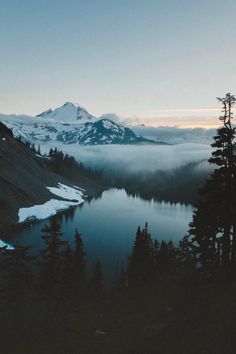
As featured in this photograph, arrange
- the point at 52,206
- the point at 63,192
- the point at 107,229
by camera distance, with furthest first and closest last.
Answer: the point at 63,192 → the point at 52,206 → the point at 107,229

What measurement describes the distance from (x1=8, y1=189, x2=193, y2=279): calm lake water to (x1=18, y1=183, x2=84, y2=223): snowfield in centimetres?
387

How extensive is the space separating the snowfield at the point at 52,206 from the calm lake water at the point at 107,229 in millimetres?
3872

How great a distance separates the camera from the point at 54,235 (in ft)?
130

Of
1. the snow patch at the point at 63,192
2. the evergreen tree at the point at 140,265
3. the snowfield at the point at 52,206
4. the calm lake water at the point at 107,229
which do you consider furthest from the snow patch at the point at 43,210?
the evergreen tree at the point at 140,265

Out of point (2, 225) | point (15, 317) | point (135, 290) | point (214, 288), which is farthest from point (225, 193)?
point (2, 225)

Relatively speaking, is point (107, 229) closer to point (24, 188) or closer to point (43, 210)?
point (43, 210)

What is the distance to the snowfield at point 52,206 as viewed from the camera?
127 m

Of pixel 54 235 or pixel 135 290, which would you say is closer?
pixel 54 235

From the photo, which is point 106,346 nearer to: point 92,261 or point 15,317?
point 15,317

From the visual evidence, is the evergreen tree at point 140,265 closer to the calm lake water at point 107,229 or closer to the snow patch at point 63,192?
the calm lake water at point 107,229

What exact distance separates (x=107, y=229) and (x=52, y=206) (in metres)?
38.3

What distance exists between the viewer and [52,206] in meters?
154

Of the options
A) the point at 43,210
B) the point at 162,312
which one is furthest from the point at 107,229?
the point at 162,312

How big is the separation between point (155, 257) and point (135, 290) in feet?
75.7
